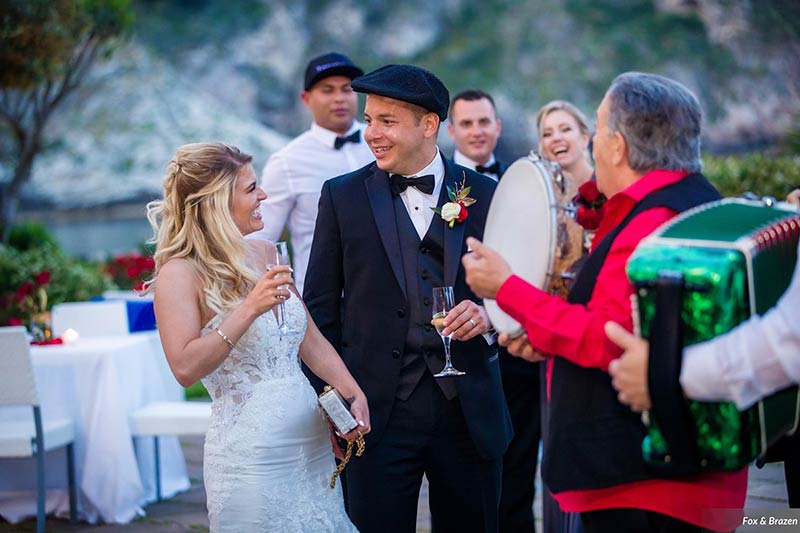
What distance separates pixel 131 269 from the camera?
10.4m

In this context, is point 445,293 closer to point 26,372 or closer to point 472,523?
point 472,523

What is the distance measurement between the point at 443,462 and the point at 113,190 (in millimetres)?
15692

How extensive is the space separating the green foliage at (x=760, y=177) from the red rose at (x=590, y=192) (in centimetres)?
776

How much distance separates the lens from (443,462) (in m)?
3.82

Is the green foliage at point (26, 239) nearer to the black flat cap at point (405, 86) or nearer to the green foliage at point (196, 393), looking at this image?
the green foliage at point (196, 393)

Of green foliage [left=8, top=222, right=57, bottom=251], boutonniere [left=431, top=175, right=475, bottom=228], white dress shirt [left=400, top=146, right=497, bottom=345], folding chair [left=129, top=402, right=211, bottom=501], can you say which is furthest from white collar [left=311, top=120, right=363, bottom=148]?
green foliage [left=8, top=222, right=57, bottom=251]

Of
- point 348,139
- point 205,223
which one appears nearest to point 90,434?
point 348,139

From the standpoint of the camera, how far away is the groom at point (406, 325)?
3.79m

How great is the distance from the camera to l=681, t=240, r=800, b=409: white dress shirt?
2.35m

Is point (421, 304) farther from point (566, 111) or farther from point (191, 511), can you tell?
point (191, 511)

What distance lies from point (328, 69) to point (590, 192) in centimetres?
290

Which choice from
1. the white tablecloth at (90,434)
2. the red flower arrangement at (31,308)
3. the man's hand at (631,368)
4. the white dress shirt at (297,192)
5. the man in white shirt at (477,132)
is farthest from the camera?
the red flower arrangement at (31,308)

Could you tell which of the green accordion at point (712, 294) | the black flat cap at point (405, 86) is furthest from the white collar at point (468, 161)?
the green accordion at point (712, 294)

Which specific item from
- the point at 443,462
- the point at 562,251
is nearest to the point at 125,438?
the point at 443,462
